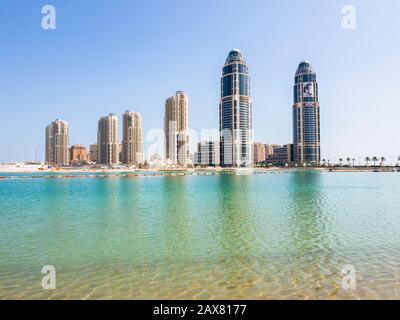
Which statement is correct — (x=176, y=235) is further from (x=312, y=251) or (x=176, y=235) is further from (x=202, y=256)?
(x=312, y=251)

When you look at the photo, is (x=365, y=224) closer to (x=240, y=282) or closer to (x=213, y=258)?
(x=213, y=258)

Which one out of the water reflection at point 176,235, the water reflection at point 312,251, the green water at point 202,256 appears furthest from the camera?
the water reflection at point 176,235

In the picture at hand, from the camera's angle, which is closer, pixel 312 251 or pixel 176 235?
pixel 312 251

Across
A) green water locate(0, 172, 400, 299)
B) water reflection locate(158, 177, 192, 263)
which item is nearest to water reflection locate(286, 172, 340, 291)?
green water locate(0, 172, 400, 299)

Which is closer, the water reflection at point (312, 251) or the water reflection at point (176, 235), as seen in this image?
the water reflection at point (312, 251)

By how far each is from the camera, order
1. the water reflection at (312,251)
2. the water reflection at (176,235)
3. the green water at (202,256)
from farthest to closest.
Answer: the water reflection at (176,235), the water reflection at (312,251), the green water at (202,256)

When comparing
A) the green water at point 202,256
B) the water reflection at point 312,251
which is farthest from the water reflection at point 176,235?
the water reflection at point 312,251

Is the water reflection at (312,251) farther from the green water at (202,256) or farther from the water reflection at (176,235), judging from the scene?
the water reflection at (176,235)

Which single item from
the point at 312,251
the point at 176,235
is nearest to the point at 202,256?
the point at 176,235

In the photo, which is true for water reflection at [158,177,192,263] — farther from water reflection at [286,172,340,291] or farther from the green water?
water reflection at [286,172,340,291]

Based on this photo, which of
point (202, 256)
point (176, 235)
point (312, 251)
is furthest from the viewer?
point (176, 235)

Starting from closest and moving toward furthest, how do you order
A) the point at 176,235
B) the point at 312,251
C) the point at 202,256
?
the point at 202,256, the point at 312,251, the point at 176,235
